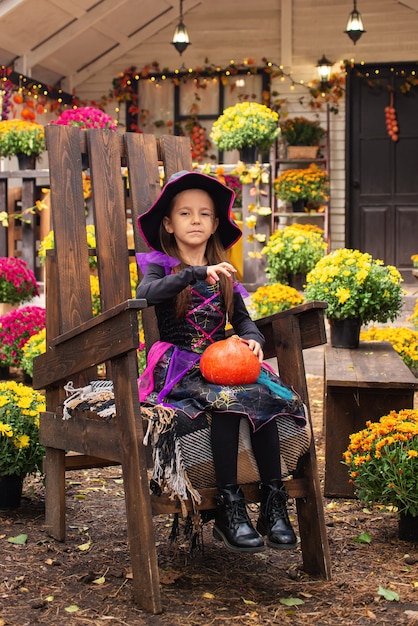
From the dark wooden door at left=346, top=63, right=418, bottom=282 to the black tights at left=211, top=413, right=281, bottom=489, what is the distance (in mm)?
9018

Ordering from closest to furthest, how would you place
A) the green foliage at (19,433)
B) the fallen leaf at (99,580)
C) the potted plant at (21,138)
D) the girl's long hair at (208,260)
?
1. the fallen leaf at (99,580)
2. the girl's long hair at (208,260)
3. the green foliage at (19,433)
4. the potted plant at (21,138)

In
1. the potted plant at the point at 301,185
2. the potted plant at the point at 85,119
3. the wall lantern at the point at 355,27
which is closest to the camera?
the potted plant at the point at 85,119

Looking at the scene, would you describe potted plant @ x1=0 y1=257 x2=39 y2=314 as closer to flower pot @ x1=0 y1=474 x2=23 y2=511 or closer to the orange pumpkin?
flower pot @ x1=0 y1=474 x2=23 y2=511

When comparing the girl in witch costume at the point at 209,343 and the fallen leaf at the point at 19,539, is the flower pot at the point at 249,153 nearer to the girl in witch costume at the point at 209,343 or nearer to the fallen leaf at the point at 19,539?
the girl in witch costume at the point at 209,343

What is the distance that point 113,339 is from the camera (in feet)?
8.48

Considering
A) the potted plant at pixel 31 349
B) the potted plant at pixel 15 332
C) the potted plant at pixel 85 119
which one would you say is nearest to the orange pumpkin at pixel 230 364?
the potted plant at pixel 31 349

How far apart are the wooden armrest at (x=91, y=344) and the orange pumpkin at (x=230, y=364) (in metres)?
0.31

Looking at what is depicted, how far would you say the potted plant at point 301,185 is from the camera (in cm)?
1084

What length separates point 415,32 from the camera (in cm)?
1131

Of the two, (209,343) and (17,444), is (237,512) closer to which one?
(209,343)

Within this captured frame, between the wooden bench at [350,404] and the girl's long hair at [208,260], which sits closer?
the girl's long hair at [208,260]

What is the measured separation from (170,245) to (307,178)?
798 centimetres

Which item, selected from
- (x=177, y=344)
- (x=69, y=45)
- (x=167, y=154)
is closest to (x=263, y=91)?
(x=69, y=45)

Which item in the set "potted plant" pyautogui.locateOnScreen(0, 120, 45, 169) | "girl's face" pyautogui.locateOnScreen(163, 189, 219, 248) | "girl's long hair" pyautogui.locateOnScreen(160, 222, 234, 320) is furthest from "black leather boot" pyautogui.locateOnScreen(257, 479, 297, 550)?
"potted plant" pyautogui.locateOnScreen(0, 120, 45, 169)
